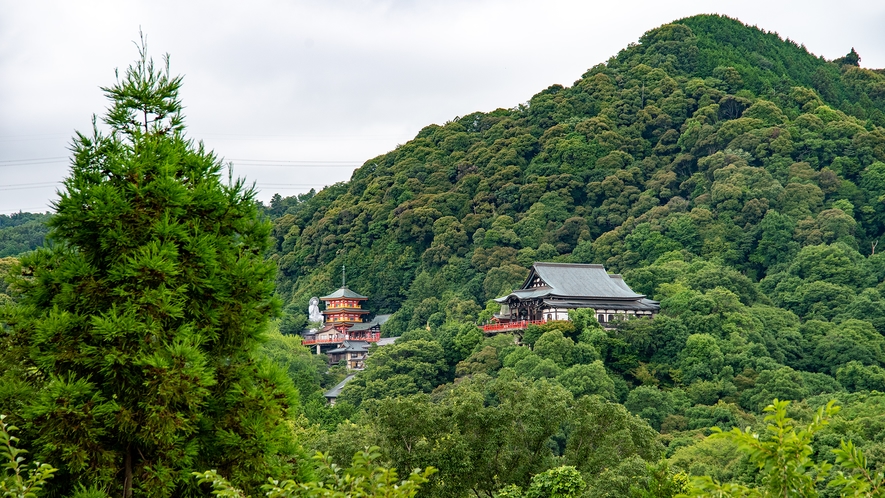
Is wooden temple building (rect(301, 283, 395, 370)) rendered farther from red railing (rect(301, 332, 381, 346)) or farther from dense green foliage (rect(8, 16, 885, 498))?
dense green foliage (rect(8, 16, 885, 498))

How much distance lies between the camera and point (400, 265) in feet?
177

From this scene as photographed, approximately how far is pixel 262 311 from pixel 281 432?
3.11 feet

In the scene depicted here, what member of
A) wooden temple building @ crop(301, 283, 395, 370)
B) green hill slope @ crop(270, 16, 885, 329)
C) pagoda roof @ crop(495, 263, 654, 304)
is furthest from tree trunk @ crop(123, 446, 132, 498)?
wooden temple building @ crop(301, 283, 395, 370)

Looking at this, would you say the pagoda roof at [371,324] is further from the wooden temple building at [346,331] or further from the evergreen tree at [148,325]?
the evergreen tree at [148,325]

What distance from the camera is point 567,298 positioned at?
36.7 m

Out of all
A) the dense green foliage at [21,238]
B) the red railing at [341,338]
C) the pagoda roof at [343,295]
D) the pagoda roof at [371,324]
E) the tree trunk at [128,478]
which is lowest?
the red railing at [341,338]

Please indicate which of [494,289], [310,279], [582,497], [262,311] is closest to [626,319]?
[494,289]

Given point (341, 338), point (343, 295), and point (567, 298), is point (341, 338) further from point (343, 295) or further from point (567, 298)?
point (567, 298)

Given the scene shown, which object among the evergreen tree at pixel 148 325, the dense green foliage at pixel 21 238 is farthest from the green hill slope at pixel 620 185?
the evergreen tree at pixel 148 325

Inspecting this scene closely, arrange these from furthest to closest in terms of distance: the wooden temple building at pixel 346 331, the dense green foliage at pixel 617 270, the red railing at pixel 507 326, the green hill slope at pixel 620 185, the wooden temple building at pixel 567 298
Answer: the wooden temple building at pixel 346 331, the green hill slope at pixel 620 185, the wooden temple building at pixel 567 298, the red railing at pixel 507 326, the dense green foliage at pixel 617 270

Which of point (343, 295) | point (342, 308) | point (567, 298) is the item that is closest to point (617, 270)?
point (567, 298)

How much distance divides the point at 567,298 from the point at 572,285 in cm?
104

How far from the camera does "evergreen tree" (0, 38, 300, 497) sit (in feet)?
21.5

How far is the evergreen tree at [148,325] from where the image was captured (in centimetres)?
655
